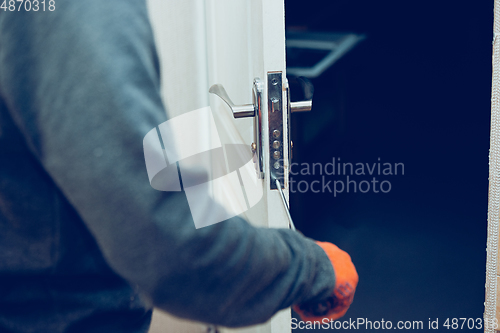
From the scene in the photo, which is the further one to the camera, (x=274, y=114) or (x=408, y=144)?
(x=408, y=144)

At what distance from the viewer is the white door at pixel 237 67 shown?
0.61 meters

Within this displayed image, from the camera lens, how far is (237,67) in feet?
3.41

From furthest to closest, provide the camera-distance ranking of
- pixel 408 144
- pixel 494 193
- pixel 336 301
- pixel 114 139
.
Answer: pixel 408 144, pixel 494 193, pixel 336 301, pixel 114 139

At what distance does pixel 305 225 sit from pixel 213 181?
0.66m

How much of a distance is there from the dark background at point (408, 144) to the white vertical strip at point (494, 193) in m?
0.05

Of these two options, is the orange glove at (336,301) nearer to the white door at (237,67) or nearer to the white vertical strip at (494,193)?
the white door at (237,67)

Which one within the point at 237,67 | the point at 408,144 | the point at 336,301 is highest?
the point at 237,67

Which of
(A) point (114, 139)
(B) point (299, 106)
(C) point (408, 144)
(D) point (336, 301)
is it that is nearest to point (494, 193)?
(C) point (408, 144)

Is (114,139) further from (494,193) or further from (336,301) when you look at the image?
(494,193)

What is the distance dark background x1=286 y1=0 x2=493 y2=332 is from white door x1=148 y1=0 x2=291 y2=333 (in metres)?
0.22

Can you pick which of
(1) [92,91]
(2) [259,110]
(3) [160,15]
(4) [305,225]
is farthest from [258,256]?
(3) [160,15]

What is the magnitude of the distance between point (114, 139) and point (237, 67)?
0.80 metres

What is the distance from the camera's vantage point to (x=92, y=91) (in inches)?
11.3

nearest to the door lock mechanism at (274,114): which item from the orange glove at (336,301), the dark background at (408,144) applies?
the orange glove at (336,301)
